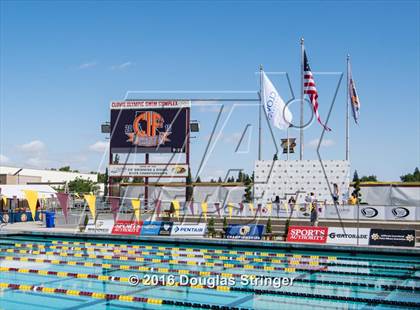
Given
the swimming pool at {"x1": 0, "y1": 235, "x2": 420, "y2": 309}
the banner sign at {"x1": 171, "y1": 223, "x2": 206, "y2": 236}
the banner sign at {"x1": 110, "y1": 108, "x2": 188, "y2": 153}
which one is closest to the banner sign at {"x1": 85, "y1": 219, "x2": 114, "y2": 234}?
the swimming pool at {"x1": 0, "y1": 235, "x2": 420, "y2": 309}

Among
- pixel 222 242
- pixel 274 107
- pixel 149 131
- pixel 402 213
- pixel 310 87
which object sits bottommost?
pixel 222 242

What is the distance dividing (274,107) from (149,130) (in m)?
10.9

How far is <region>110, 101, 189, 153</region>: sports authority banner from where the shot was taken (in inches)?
1324

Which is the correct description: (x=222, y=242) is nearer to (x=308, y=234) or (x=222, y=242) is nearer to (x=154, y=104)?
(x=308, y=234)

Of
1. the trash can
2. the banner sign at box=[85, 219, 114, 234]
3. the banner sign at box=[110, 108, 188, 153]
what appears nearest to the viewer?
the banner sign at box=[85, 219, 114, 234]

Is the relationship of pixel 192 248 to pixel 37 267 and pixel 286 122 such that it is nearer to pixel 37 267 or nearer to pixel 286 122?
pixel 37 267

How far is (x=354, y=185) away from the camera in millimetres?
31312

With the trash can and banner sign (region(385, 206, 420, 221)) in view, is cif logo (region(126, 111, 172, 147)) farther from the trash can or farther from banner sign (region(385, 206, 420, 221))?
banner sign (region(385, 206, 420, 221))

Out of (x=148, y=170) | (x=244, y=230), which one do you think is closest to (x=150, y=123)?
(x=148, y=170)

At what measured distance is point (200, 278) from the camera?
12.1 m

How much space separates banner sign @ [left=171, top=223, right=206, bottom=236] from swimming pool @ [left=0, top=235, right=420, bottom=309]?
1.23 metres

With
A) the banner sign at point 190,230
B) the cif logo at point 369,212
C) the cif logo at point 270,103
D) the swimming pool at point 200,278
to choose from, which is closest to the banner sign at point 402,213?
the cif logo at point 369,212

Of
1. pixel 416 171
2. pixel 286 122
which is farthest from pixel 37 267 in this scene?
pixel 416 171

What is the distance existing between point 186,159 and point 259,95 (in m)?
7.97
